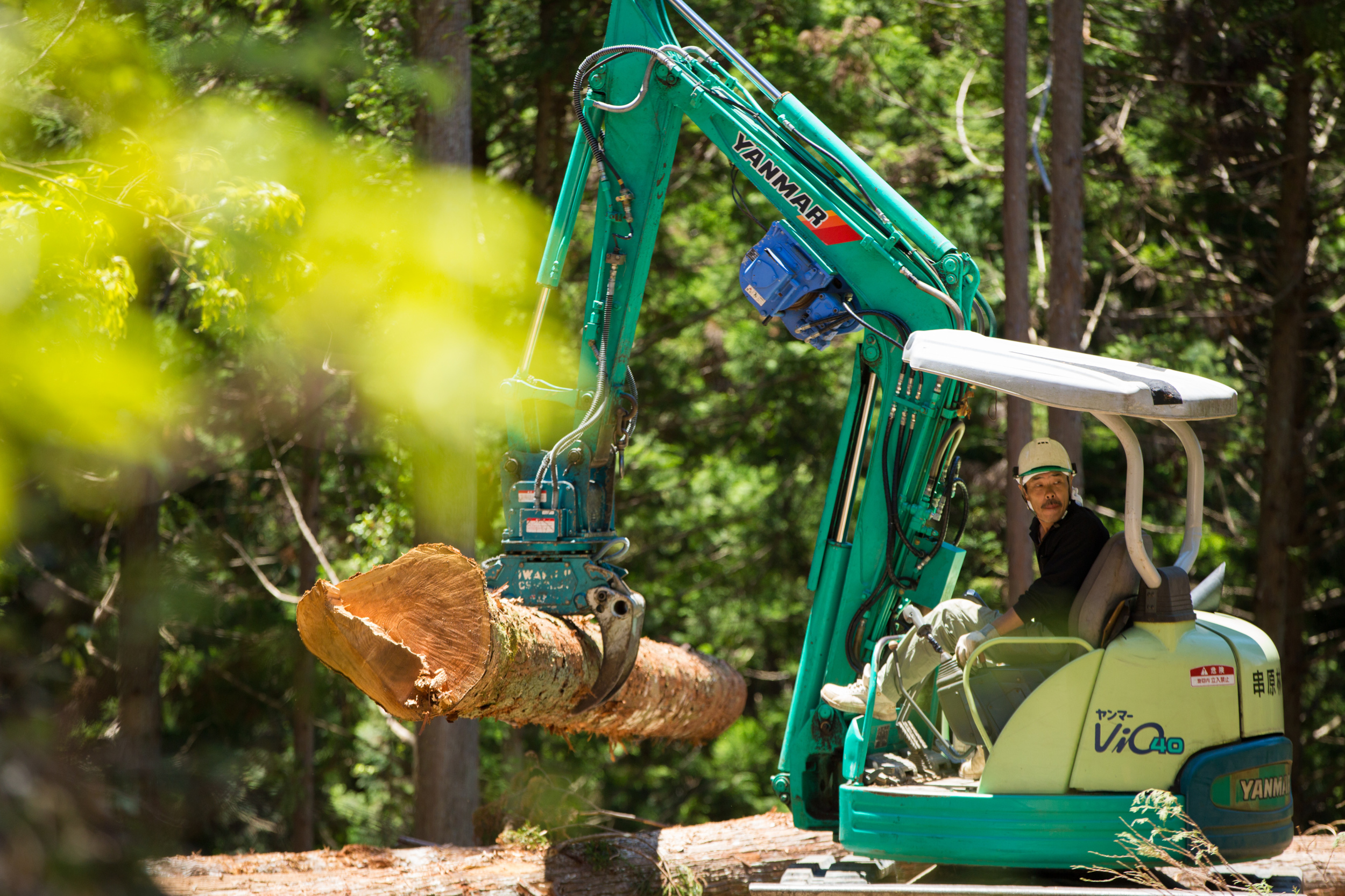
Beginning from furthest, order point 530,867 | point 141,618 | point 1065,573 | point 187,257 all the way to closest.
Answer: point 141,618
point 187,257
point 530,867
point 1065,573

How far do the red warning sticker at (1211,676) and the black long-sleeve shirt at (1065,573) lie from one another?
506mm

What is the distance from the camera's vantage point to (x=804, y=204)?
5.97m

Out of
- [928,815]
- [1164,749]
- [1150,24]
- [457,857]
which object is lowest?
[457,857]

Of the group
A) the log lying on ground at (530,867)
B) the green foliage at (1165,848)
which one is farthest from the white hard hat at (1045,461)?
the log lying on ground at (530,867)

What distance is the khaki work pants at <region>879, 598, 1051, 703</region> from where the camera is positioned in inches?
197

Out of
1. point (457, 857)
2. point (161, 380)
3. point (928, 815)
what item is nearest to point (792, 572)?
point (161, 380)

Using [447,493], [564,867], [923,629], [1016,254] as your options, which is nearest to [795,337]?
[923,629]

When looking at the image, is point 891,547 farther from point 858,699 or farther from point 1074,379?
point 1074,379

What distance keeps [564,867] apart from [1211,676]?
3.44 meters

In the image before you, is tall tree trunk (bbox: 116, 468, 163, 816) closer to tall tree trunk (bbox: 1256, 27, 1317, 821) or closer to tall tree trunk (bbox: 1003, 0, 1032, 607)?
tall tree trunk (bbox: 1003, 0, 1032, 607)

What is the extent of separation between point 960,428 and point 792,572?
30.1 feet

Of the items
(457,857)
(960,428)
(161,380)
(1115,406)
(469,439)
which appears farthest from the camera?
(161,380)

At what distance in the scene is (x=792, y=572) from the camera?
589 inches

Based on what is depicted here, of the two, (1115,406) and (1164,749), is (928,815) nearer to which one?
(1164,749)
